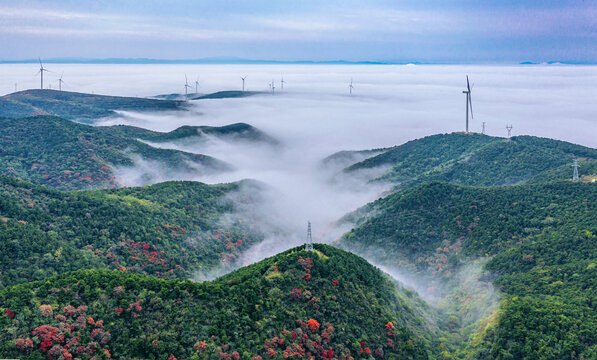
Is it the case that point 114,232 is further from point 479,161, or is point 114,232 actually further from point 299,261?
point 479,161

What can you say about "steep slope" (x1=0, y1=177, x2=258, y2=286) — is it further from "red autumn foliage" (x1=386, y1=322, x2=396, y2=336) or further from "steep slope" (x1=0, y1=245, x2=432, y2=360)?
"red autumn foliage" (x1=386, y1=322, x2=396, y2=336)

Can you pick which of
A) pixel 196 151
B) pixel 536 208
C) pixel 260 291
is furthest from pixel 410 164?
Result: pixel 260 291

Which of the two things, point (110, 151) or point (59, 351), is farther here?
point (110, 151)

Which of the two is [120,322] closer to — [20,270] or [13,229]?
[20,270]

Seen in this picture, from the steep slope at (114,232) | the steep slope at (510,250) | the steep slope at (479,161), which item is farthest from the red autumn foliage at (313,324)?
the steep slope at (479,161)

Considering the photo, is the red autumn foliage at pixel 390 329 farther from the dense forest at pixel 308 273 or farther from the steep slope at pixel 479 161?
the steep slope at pixel 479 161

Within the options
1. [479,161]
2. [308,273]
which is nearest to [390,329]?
[308,273]
